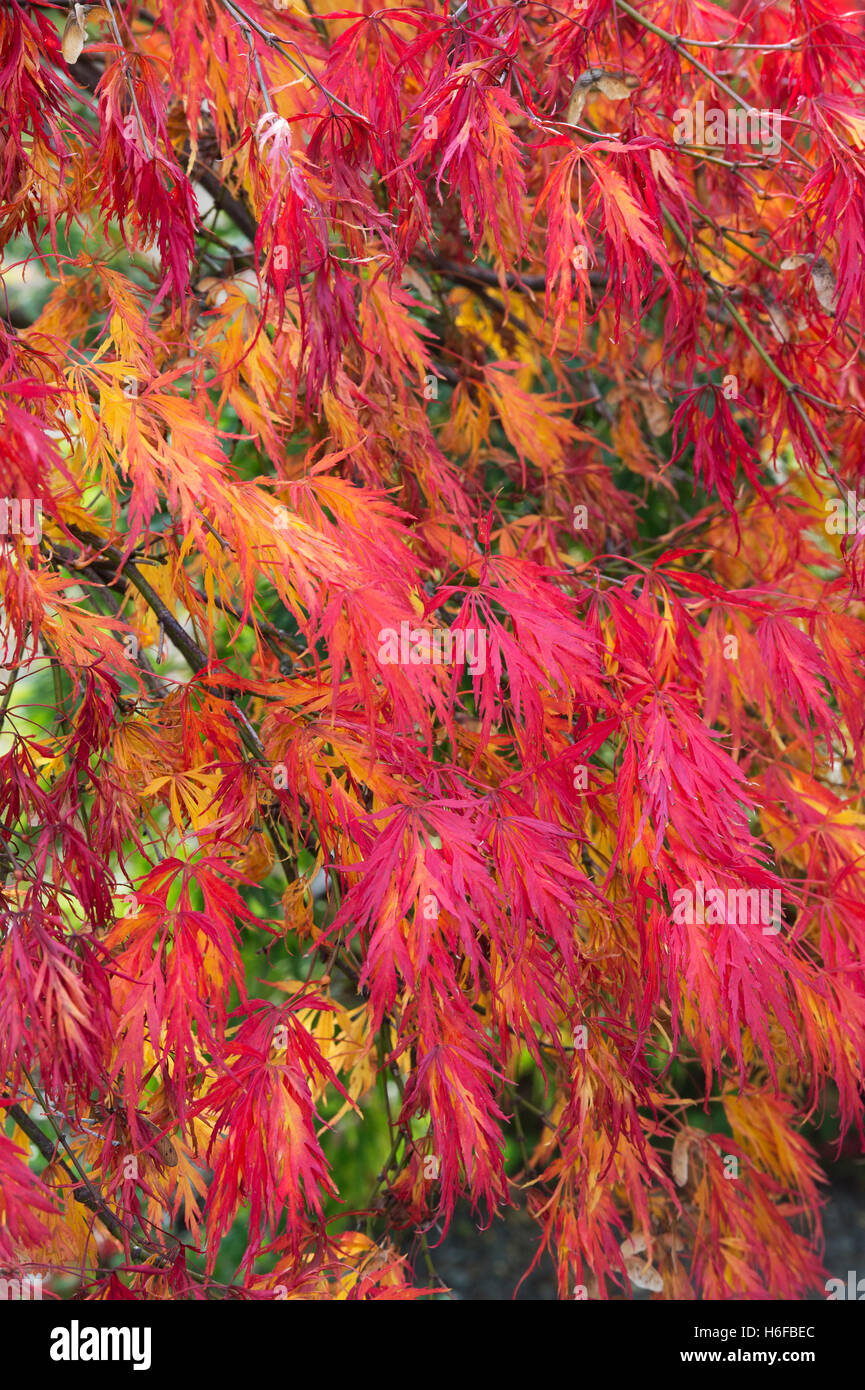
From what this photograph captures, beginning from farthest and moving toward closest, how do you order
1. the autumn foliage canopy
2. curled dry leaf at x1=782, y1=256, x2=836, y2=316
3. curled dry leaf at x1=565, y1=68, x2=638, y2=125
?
1. curled dry leaf at x1=782, y1=256, x2=836, y2=316
2. curled dry leaf at x1=565, y1=68, x2=638, y2=125
3. the autumn foliage canopy

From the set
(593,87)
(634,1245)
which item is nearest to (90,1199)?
(634,1245)

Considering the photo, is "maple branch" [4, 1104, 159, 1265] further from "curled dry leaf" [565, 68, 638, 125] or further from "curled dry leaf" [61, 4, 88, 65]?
"curled dry leaf" [565, 68, 638, 125]

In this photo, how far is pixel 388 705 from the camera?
1.07 meters

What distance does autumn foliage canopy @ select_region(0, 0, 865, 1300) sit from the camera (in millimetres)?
950

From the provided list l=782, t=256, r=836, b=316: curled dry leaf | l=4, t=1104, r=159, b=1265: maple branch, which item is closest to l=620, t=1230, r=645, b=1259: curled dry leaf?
l=4, t=1104, r=159, b=1265: maple branch

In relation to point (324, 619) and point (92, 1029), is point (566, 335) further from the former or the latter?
point (92, 1029)

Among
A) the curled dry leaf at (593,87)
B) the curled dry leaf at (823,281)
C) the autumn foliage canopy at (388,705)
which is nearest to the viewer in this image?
the autumn foliage canopy at (388,705)

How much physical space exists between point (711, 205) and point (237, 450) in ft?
3.21

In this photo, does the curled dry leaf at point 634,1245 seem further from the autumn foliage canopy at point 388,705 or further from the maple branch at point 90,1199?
the maple branch at point 90,1199

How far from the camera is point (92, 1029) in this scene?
2.83 feet

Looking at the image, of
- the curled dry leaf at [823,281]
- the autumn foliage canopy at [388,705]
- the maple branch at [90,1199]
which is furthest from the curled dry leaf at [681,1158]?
the curled dry leaf at [823,281]

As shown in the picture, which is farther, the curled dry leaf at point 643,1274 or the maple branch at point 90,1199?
the curled dry leaf at point 643,1274

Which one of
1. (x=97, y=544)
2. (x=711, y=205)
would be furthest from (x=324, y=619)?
(x=711, y=205)

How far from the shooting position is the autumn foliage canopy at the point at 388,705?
950 mm
